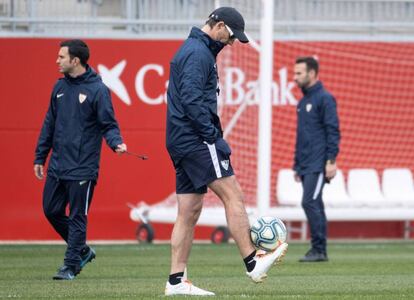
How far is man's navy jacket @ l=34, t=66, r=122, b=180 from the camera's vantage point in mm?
10188

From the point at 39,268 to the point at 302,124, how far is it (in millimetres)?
3415

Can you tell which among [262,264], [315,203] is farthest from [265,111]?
[262,264]

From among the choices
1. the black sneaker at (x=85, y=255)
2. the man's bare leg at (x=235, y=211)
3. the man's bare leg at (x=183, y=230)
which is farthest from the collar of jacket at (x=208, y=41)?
the black sneaker at (x=85, y=255)

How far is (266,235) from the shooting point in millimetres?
8531

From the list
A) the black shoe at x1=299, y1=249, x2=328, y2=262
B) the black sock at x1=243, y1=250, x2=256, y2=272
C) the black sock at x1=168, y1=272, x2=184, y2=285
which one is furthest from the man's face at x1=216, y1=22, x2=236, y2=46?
the black shoe at x1=299, y1=249, x2=328, y2=262

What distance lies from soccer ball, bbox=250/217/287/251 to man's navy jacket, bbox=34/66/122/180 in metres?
2.01

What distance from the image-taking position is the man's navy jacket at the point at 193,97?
8.27m

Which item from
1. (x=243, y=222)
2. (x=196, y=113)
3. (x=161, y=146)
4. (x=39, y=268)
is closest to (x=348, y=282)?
(x=243, y=222)

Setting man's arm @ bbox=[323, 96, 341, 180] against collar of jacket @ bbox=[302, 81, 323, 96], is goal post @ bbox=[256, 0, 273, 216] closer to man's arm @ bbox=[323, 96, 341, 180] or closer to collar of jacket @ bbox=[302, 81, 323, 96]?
collar of jacket @ bbox=[302, 81, 323, 96]

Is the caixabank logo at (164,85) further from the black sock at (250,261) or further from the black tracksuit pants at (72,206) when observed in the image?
the black sock at (250,261)

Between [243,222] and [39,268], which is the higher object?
[243,222]

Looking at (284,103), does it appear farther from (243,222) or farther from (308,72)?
(243,222)

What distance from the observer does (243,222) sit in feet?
27.6

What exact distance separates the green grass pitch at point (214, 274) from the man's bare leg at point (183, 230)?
0.29 meters
